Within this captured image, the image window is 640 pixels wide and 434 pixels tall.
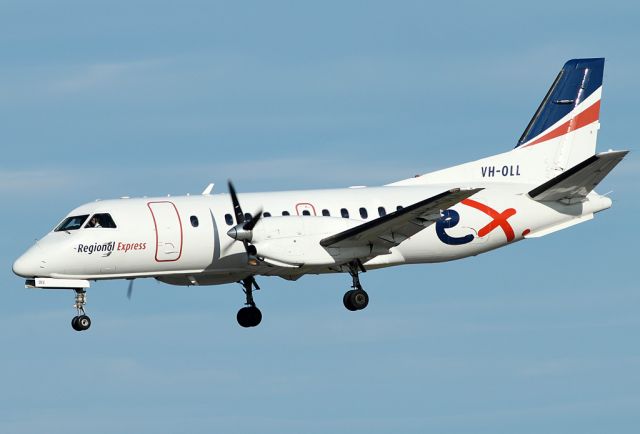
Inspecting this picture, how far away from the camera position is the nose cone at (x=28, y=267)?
29.1 metres

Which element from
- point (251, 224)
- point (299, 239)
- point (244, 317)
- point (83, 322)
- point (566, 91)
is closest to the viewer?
point (251, 224)

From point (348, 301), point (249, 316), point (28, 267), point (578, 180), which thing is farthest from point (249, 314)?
point (578, 180)

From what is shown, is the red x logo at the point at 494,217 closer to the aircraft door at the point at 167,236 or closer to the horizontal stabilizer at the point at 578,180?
the horizontal stabilizer at the point at 578,180

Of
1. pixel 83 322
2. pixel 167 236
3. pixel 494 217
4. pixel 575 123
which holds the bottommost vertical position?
pixel 83 322

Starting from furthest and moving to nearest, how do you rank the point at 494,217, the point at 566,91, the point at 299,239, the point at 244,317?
the point at 566,91
the point at 244,317
the point at 494,217
the point at 299,239

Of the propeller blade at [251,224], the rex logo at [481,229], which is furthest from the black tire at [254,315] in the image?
the rex logo at [481,229]

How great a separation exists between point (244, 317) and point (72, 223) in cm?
540

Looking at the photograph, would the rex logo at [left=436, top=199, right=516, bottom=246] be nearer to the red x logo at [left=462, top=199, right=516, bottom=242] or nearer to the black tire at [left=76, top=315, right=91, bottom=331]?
the red x logo at [left=462, top=199, right=516, bottom=242]

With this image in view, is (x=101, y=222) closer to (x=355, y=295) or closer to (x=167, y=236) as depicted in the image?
(x=167, y=236)

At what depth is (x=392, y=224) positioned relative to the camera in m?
30.0

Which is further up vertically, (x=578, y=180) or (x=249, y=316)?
(x=578, y=180)

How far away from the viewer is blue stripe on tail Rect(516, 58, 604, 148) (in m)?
35.0

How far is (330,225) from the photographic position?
3012 cm

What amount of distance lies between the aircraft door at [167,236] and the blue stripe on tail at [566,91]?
1027 cm
